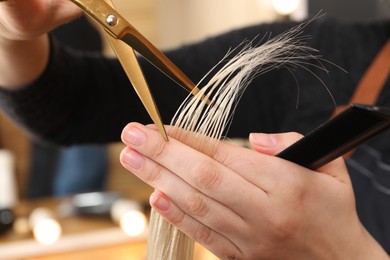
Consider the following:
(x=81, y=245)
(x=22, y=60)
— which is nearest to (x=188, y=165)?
(x=22, y=60)

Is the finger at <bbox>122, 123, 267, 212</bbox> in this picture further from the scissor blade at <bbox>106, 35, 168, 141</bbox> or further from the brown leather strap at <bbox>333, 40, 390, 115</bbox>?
the brown leather strap at <bbox>333, 40, 390, 115</bbox>

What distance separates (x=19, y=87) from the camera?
70 centimetres

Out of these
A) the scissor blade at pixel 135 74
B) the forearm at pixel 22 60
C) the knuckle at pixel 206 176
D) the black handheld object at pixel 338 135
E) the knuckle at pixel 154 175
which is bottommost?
the black handheld object at pixel 338 135

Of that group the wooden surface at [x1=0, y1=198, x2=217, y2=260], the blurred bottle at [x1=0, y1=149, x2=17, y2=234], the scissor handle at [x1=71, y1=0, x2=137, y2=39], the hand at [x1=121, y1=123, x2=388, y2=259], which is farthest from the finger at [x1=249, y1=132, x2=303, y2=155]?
the blurred bottle at [x1=0, y1=149, x2=17, y2=234]

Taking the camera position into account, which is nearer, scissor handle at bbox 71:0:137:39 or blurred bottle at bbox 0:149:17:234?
scissor handle at bbox 71:0:137:39

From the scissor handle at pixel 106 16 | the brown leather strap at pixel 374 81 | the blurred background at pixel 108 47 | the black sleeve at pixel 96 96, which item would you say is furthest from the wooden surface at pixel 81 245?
the scissor handle at pixel 106 16

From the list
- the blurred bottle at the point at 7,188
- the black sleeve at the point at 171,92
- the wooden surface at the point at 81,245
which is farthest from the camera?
the blurred bottle at the point at 7,188

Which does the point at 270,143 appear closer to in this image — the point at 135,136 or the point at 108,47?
the point at 135,136

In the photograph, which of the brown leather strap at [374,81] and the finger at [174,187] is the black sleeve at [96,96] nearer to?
the brown leather strap at [374,81]

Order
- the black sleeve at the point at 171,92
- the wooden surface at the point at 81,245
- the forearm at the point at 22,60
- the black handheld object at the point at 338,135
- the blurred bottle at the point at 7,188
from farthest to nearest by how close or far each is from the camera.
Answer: the blurred bottle at the point at 7,188
the wooden surface at the point at 81,245
the black sleeve at the point at 171,92
the forearm at the point at 22,60
the black handheld object at the point at 338,135

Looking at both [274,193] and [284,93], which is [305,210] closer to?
[274,193]

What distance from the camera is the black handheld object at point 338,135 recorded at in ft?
1.30

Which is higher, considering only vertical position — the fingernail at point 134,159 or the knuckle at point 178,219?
the fingernail at point 134,159

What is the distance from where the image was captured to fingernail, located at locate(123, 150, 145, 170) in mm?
456
